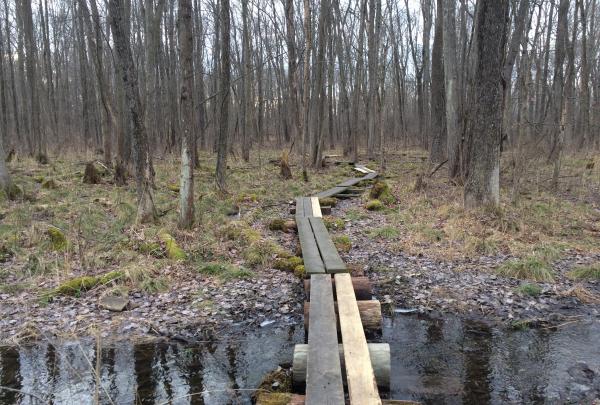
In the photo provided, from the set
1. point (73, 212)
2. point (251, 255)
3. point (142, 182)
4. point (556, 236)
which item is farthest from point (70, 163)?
point (556, 236)

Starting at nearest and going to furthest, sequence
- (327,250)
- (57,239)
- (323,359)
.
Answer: (323,359), (327,250), (57,239)

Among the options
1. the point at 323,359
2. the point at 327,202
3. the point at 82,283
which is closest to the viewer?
the point at 323,359

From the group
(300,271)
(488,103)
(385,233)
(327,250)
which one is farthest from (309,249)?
(488,103)

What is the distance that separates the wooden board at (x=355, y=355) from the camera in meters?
3.32

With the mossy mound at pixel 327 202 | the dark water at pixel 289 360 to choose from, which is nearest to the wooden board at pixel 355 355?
the dark water at pixel 289 360

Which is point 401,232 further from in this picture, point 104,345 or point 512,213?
point 104,345

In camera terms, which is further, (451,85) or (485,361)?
(451,85)

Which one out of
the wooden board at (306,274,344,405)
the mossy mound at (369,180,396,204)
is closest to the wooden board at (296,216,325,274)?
the wooden board at (306,274,344,405)

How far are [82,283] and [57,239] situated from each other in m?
1.95

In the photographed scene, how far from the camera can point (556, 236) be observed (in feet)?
28.2

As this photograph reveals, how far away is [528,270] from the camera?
6699 mm

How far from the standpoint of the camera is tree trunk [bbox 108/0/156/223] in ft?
27.1

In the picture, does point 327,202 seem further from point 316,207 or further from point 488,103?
point 488,103

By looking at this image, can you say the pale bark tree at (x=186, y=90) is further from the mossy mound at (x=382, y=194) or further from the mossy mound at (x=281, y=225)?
the mossy mound at (x=382, y=194)
